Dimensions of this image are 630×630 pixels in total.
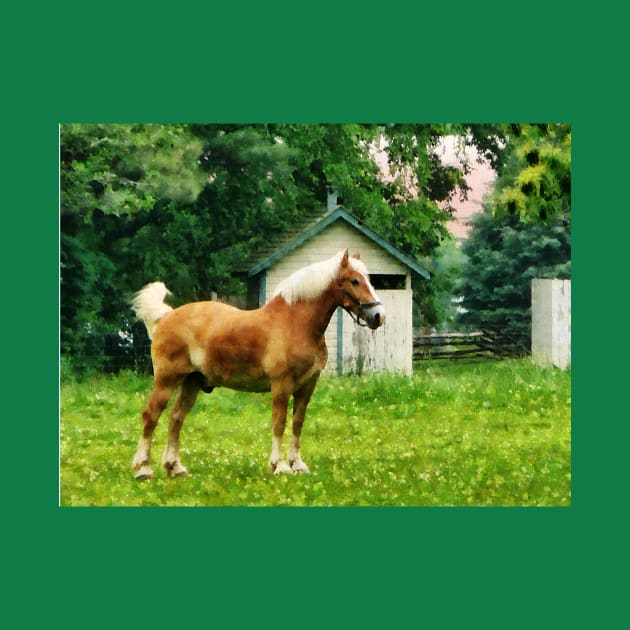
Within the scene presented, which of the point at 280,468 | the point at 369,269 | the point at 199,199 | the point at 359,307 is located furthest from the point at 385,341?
the point at 199,199

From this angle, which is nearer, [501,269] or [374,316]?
[374,316]

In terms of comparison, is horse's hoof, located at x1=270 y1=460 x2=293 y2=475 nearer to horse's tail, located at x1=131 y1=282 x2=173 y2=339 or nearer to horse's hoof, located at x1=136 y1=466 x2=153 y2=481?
horse's hoof, located at x1=136 y1=466 x2=153 y2=481

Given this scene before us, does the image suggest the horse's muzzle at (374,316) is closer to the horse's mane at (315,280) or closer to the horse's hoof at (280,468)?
the horse's mane at (315,280)

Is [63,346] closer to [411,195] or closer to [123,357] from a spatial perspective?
[123,357]

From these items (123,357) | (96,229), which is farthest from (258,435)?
(96,229)

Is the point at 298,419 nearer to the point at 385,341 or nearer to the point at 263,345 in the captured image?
the point at 263,345

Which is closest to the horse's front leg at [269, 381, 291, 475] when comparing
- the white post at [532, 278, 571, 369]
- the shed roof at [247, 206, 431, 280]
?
the shed roof at [247, 206, 431, 280]

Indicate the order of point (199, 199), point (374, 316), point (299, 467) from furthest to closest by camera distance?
point (199, 199)
point (299, 467)
point (374, 316)

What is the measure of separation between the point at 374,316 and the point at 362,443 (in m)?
1.21

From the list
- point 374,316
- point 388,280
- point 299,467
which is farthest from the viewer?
point 388,280

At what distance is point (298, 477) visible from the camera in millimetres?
9602

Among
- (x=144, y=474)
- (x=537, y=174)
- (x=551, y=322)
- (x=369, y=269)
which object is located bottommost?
(x=144, y=474)

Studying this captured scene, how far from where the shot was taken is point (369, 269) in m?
10.1

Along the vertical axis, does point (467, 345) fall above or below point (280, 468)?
above
